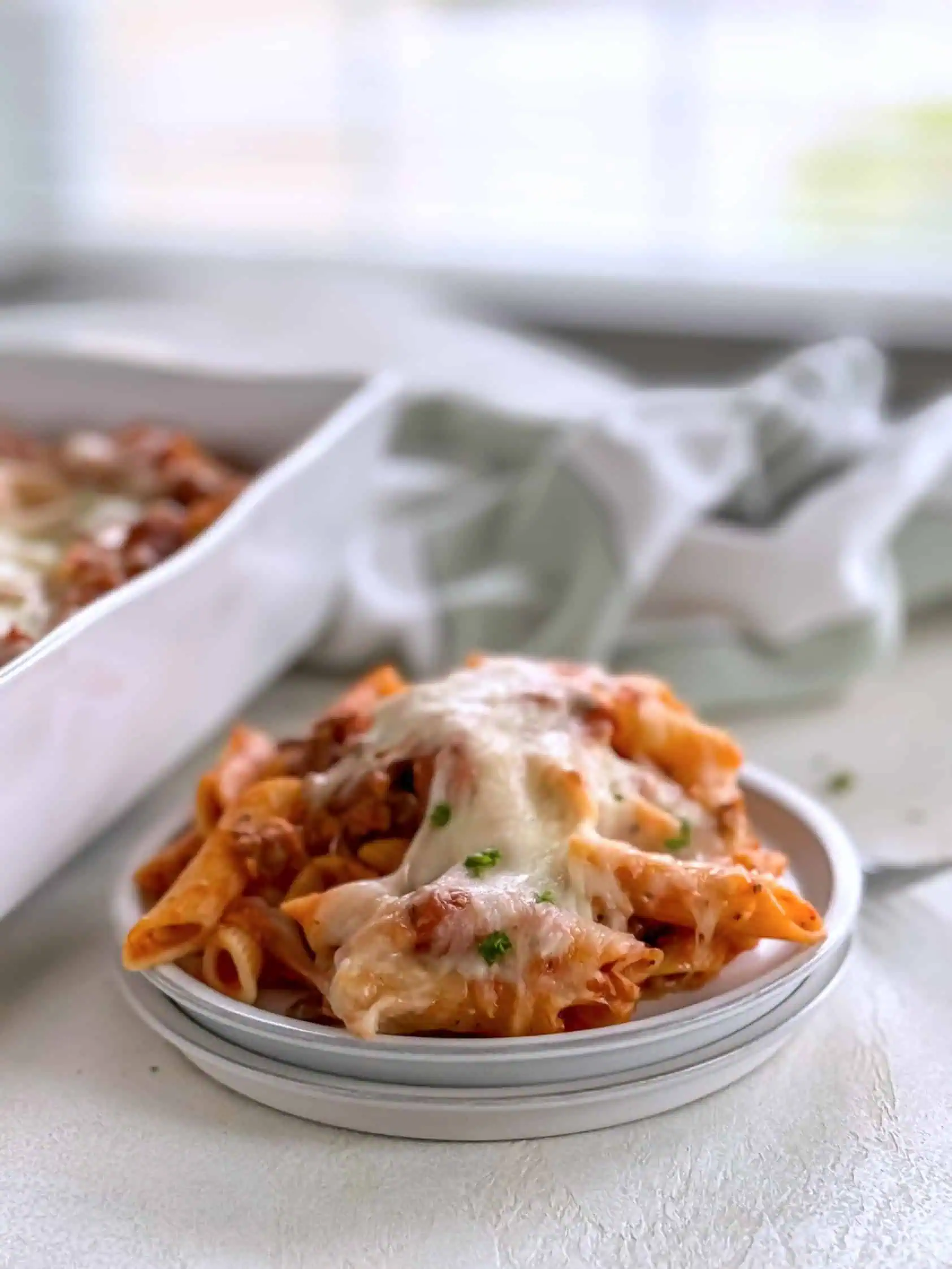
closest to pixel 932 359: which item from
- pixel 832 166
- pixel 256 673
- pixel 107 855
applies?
pixel 832 166

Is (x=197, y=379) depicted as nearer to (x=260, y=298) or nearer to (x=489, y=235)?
(x=260, y=298)

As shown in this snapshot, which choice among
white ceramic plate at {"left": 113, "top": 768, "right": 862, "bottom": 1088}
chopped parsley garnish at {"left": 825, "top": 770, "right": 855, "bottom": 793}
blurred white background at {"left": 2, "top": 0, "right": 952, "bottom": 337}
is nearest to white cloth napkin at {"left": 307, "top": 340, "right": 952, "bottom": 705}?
chopped parsley garnish at {"left": 825, "top": 770, "right": 855, "bottom": 793}

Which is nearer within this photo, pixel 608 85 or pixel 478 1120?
pixel 478 1120

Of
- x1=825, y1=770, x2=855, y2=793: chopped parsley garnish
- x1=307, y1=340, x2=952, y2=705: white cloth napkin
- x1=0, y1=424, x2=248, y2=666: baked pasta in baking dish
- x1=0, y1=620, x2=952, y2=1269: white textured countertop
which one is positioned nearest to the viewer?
x1=0, y1=620, x2=952, y2=1269: white textured countertop

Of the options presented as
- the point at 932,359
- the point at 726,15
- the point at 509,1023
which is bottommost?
the point at 932,359

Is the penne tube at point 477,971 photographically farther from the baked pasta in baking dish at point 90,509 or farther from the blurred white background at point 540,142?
the blurred white background at point 540,142

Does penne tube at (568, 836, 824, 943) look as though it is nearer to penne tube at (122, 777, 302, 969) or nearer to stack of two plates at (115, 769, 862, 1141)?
stack of two plates at (115, 769, 862, 1141)

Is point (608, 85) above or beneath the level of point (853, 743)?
above
